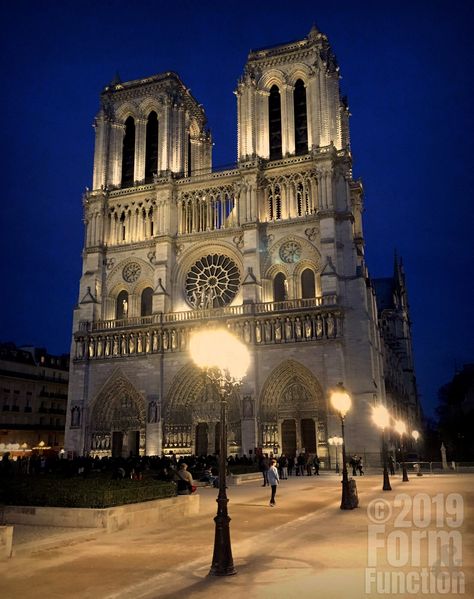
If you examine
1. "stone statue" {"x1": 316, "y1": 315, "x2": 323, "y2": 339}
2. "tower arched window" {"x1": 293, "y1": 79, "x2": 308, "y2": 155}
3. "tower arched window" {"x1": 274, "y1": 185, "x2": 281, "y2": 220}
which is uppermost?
"tower arched window" {"x1": 293, "y1": 79, "x2": 308, "y2": 155}

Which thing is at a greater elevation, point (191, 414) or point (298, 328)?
point (298, 328)

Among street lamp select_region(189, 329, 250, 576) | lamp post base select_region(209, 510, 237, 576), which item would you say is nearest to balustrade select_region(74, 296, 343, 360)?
A: street lamp select_region(189, 329, 250, 576)

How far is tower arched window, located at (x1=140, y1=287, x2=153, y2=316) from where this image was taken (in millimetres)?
43469

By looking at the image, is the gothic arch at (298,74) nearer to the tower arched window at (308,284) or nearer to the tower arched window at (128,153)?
the tower arched window at (128,153)

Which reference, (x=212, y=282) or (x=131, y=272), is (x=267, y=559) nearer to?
(x=212, y=282)

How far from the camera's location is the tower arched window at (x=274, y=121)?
4325 cm

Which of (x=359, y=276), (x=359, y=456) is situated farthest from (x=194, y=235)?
(x=359, y=456)

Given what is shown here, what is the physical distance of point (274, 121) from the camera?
43.9 metres

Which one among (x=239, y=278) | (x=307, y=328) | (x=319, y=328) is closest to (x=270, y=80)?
(x=239, y=278)

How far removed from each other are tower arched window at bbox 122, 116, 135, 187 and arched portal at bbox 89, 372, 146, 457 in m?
16.2

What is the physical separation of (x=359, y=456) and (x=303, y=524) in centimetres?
2235

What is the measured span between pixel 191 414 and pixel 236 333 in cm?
653

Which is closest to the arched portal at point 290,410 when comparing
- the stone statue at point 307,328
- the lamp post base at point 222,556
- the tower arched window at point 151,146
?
the stone statue at point 307,328

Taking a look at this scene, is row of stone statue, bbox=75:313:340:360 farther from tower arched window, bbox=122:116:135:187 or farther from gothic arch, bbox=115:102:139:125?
gothic arch, bbox=115:102:139:125
